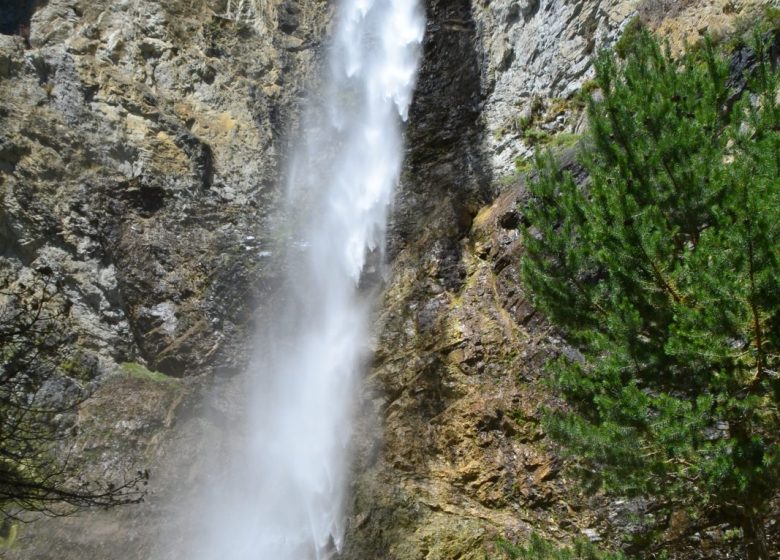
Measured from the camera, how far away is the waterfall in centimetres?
1086

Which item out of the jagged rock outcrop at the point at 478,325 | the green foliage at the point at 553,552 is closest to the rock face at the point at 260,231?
the jagged rock outcrop at the point at 478,325

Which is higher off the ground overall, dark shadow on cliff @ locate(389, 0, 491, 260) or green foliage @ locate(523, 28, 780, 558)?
dark shadow on cliff @ locate(389, 0, 491, 260)

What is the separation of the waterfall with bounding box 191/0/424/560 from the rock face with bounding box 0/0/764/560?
0.65m

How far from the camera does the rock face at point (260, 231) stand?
8.77m

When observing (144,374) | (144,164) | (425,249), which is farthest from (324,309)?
(144,164)

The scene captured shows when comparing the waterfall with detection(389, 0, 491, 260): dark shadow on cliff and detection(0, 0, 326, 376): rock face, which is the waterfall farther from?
detection(0, 0, 326, 376): rock face

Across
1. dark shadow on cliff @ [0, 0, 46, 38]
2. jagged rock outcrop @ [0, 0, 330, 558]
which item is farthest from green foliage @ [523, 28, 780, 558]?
dark shadow on cliff @ [0, 0, 46, 38]

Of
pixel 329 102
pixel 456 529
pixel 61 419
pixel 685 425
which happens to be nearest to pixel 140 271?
pixel 61 419

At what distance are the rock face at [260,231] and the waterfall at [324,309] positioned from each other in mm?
652

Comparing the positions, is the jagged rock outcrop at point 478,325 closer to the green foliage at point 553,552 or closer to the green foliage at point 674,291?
the green foliage at point 553,552

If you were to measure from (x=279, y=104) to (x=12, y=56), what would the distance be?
6.56 m

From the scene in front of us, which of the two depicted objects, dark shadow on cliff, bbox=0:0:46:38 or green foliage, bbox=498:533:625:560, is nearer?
green foliage, bbox=498:533:625:560

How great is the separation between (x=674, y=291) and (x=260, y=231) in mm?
12238

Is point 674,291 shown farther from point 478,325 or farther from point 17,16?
point 17,16
